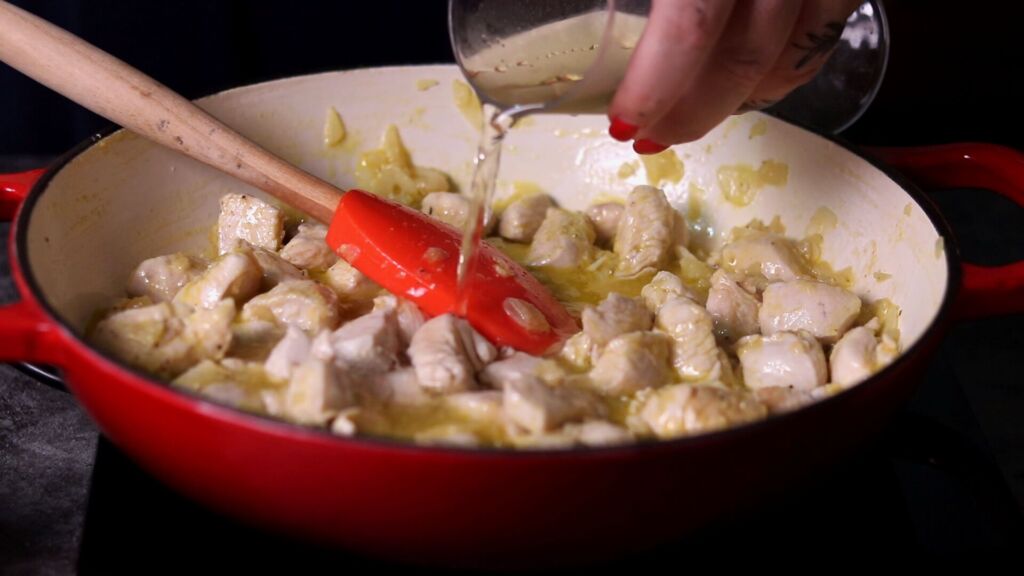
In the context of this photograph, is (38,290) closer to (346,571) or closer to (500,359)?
(346,571)

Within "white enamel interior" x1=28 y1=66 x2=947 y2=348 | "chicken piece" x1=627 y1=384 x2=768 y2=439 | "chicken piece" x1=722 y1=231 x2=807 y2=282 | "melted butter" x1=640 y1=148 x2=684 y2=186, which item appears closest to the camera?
"chicken piece" x1=627 y1=384 x2=768 y2=439

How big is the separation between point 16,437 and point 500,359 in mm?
736

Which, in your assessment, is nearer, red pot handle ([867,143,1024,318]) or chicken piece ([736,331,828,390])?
red pot handle ([867,143,1024,318])

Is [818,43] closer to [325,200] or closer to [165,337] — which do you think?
[325,200]

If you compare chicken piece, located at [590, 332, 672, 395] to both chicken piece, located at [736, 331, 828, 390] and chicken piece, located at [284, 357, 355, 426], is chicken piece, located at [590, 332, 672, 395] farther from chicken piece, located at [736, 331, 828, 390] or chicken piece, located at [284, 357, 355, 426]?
chicken piece, located at [284, 357, 355, 426]

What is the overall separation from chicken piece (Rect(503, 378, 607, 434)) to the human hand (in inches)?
13.7

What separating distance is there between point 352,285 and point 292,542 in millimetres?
598

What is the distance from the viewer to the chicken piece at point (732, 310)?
169 centimetres

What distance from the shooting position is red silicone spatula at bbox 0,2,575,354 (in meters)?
Answer: 1.59

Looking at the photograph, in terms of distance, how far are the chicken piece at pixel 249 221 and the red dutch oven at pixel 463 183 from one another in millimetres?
104

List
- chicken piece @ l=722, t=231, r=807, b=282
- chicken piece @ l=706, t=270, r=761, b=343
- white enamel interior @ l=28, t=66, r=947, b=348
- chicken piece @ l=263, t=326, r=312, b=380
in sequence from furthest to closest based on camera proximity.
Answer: chicken piece @ l=722, t=231, r=807, b=282 < chicken piece @ l=706, t=270, r=761, b=343 < white enamel interior @ l=28, t=66, r=947, b=348 < chicken piece @ l=263, t=326, r=312, b=380

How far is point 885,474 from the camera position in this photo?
1.42 meters

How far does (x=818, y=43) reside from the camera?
1.51 m

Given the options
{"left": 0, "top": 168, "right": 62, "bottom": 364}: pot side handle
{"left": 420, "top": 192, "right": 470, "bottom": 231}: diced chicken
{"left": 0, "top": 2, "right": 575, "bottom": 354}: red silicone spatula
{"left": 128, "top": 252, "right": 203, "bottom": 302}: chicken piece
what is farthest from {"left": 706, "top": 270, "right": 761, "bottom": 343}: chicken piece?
{"left": 0, "top": 168, "right": 62, "bottom": 364}: pot side handle
